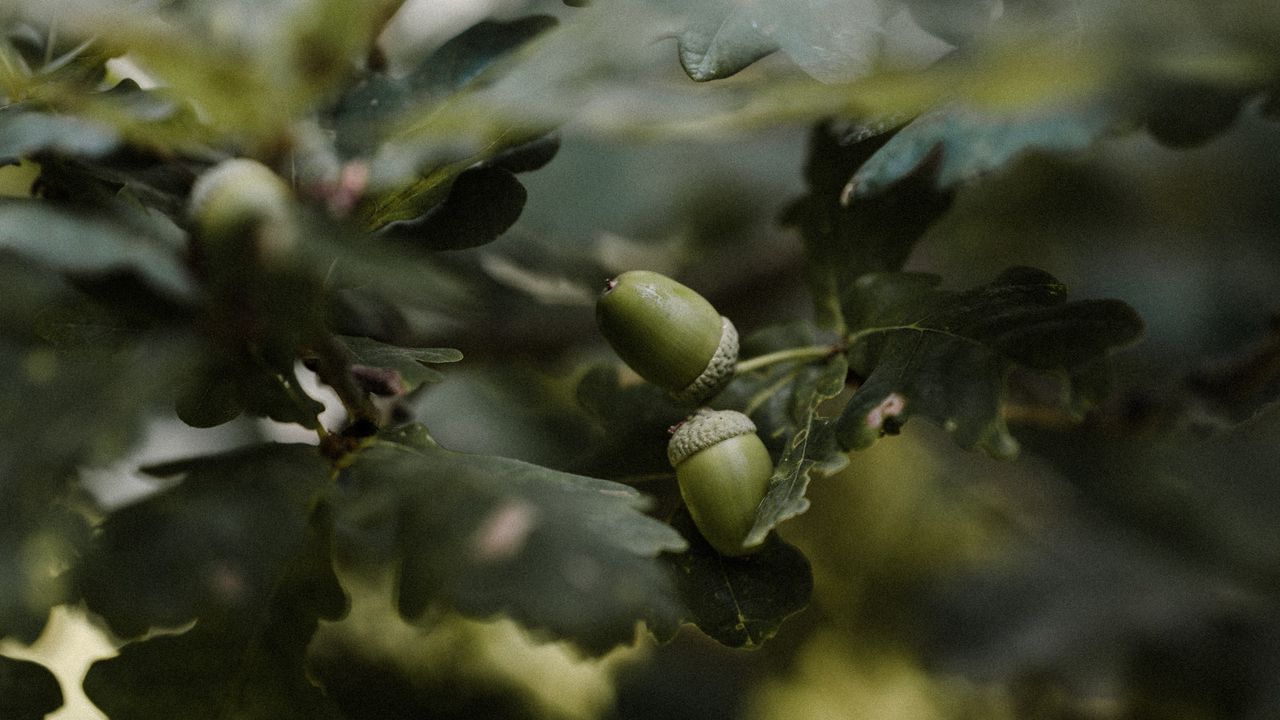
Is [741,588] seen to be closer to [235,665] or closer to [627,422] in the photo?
[627,422]

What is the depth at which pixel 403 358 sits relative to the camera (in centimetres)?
58

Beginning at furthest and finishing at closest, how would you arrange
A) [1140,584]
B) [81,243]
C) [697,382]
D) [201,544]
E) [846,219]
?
1. [1140,584]
2. [846,219]
3. [697,382]
4. [201,544]
5. [81,243]

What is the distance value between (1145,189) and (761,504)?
3.79 feet

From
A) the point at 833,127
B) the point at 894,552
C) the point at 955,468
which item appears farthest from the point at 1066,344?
the point at 955,468

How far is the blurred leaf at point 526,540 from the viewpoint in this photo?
1.53 ft

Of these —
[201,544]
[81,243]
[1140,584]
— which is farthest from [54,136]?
[1140,584]

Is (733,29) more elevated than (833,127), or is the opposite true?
(733,29)

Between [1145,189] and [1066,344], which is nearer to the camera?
[1066,344]

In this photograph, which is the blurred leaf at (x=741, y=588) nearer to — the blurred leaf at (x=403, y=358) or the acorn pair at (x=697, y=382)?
the acorn pair at (x=697, y=382)

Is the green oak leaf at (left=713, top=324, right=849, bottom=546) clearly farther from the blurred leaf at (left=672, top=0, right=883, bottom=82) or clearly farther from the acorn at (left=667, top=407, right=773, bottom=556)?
the blurred leaf at (left=672, top=0, right=883, bottom=82)

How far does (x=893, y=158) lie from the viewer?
0.63m

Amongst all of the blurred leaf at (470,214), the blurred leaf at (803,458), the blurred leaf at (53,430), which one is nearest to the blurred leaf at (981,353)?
the blurred leaf at (803,458)

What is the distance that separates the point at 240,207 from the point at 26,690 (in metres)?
0.36

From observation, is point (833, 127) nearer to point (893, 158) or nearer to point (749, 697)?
point (893, 158)
